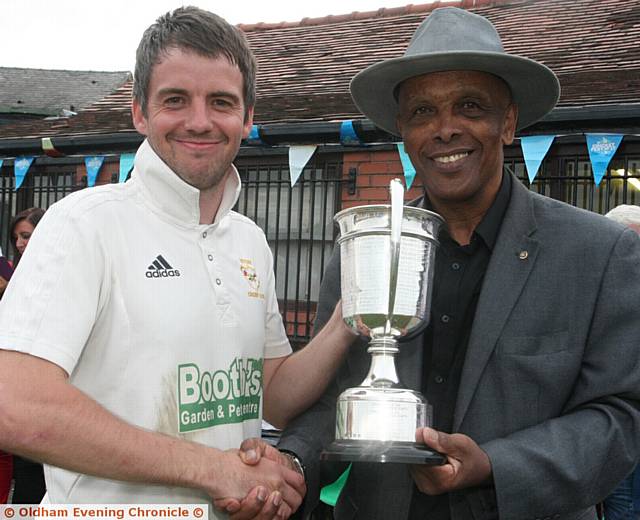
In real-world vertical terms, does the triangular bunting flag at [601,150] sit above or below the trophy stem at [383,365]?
above

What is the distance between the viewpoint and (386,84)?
2.62m

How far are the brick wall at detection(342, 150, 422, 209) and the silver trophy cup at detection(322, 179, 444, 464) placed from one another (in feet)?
16.6

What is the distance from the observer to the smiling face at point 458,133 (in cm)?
238

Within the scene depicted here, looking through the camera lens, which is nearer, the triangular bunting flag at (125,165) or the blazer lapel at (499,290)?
the blazer lapel at (499,290)

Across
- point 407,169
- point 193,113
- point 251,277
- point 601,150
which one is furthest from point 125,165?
point 193,113

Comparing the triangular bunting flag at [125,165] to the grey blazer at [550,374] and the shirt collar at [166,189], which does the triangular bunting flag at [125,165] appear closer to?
the shirt collar at [166,189]

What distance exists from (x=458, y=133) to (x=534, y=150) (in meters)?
4.43

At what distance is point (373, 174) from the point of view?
7.49 meters

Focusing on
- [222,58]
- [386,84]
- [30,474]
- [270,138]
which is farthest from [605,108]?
[30,474]

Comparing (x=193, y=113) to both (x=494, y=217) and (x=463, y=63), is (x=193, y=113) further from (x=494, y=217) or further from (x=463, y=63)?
(x=494, y=217)

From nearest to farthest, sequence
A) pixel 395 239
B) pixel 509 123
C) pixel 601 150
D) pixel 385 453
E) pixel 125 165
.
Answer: pixel 385 453 < pixel 395 239 < pixel 509 123 < pixel 601 150 < pixel 125 165

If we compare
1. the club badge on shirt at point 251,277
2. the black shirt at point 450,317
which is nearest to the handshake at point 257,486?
the black shirt at point 450,317

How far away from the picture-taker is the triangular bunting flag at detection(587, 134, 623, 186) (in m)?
6.29

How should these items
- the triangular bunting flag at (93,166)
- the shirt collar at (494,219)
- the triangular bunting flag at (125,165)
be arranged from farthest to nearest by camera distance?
1. the triangular bunting flag at (93,166)
2. the triangular bunting flag at (125,165)
3. the shirt collar at (494,219)
